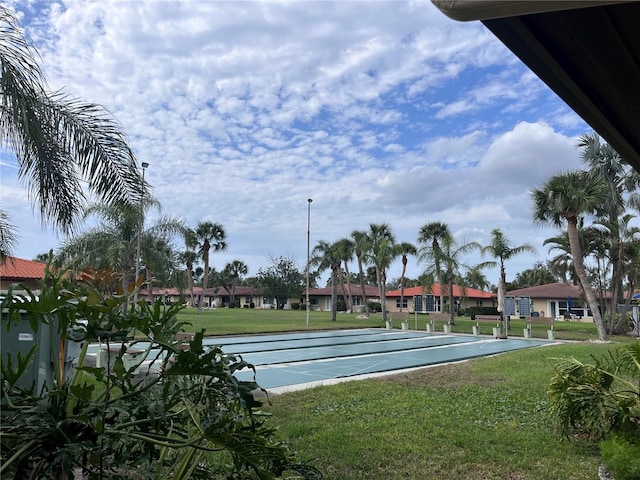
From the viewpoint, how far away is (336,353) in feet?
49.7

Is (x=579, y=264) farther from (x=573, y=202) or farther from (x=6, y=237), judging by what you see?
(x=6, y=237)

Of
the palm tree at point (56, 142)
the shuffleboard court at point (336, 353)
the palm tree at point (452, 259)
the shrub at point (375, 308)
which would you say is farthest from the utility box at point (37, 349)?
the shrub at point (375, 308)

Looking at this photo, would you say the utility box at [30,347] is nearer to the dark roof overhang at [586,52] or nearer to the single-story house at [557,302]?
the dark roof overhang at [586,52]

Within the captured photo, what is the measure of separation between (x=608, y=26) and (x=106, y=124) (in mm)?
6745

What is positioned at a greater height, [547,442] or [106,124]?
[106,124]

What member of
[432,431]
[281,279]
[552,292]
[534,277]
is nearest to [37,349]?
[432,431]

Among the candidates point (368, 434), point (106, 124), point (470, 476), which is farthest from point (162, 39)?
point (470, 476)

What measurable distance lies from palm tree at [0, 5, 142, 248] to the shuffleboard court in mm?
4191

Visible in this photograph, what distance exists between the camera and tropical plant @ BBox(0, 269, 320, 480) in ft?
4.66

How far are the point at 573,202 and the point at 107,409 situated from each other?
20101mm

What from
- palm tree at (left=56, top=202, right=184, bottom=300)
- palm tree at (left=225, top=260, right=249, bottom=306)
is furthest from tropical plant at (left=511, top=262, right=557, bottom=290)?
palm tree at (left=56, top=202, right=184, bottom=300)

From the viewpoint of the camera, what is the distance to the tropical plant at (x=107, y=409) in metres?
1.42

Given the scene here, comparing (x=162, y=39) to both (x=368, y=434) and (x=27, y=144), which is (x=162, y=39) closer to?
(x=27, y=144)

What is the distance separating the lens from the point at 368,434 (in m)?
5.20
